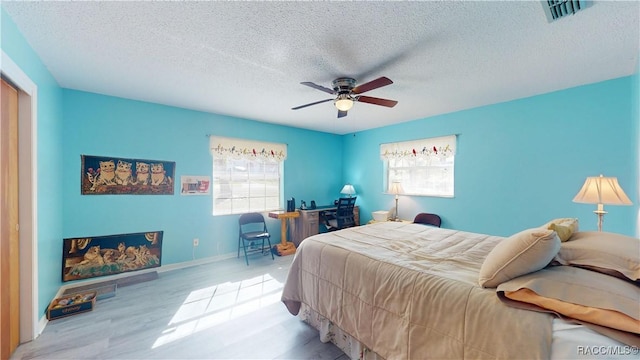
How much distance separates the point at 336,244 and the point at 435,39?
1.83 m

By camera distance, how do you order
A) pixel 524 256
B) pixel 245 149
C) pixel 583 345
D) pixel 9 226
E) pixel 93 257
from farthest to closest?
pixel 245 149
pixel 93 257
pixel 9 226
pixel 524 256
pixel 583 345

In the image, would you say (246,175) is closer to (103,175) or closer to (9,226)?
(103,175)

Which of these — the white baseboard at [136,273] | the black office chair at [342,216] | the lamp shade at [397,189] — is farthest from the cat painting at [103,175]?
the lamp shade at [397,189]

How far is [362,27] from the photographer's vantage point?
1.74m

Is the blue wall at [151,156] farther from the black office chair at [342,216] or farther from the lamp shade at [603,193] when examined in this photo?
the lamp shade at [603,193]

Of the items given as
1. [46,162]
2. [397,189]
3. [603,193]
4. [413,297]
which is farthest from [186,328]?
[603,193]

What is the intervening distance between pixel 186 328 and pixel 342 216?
300cm

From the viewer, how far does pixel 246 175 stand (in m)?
4.41

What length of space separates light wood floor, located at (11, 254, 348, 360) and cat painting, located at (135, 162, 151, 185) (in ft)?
4.40

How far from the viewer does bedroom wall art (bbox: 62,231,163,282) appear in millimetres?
2934

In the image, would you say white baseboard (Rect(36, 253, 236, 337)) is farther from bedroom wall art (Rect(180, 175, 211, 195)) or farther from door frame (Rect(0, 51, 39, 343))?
bedroom wall art (Rect(180, 175, 211, 195))

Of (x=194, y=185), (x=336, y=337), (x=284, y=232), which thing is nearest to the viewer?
(x=336, y=337)

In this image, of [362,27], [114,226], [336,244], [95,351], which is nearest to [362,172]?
[336,244]

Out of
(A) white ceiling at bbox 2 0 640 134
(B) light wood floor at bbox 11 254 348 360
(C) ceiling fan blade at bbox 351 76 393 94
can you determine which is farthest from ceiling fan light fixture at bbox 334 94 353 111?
(B) light wood floor at bbox 11 254 348 360
